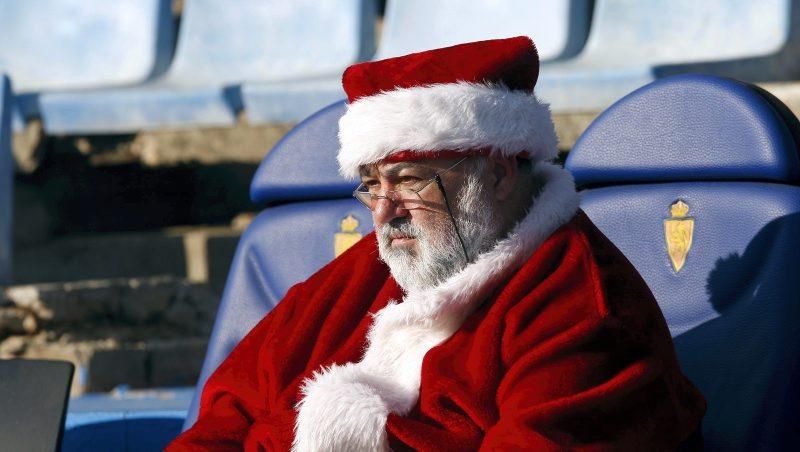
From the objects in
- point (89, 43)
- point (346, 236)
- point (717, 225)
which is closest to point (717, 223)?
point (717, 225)

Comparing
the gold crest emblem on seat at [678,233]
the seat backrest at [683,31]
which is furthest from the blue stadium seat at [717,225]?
the seat backrest at [683,31]

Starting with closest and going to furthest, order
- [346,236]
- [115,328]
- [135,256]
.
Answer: [346,236]
[115,328]
[135,256]

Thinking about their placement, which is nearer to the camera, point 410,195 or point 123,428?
point 410,195

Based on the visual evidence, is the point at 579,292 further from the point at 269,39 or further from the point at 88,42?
→ the point at 88,42

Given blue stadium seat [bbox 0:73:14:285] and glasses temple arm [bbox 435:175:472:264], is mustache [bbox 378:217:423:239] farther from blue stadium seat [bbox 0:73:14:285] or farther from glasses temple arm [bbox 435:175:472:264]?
blue stadium seat [bbox 0:73:14:285]

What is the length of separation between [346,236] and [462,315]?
0.54 m

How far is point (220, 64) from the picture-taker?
3.90 metres

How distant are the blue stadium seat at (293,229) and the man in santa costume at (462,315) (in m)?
0.28

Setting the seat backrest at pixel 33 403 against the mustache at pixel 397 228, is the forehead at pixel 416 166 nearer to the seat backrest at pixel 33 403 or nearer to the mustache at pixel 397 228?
the mustache at pixel 397 228

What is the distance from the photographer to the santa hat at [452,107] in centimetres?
164

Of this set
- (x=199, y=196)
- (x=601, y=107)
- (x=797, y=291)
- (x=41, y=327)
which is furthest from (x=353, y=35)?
(x=797, y=291)

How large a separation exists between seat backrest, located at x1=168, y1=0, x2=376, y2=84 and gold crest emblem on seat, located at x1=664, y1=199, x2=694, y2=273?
1.93 m

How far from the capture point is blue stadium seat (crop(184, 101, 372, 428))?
84.2 inches

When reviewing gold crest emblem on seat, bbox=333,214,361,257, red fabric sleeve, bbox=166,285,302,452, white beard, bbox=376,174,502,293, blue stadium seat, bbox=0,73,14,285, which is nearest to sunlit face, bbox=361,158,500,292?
white beard, bbox=376,174,502,293
